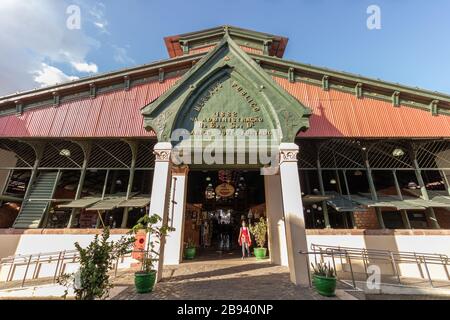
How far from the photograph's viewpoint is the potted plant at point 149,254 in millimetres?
6010

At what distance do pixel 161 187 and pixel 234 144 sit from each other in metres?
3.09

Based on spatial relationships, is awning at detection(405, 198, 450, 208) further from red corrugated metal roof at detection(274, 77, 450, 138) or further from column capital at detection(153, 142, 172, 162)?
column capital at detection(153, 142, 172, 162)

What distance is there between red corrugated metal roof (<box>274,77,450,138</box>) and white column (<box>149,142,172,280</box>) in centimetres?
730

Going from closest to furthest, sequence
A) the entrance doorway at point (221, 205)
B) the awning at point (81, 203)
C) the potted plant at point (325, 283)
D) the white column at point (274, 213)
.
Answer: the potted plant at point (325, 283), the awning at point (81, 203), the white column at point (274, 213), the entrance doorway at point (221, 205)

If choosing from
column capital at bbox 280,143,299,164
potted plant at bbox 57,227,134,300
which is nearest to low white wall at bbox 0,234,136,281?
potted plant at bbox 57,227,134,300

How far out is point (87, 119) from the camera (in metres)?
12.0

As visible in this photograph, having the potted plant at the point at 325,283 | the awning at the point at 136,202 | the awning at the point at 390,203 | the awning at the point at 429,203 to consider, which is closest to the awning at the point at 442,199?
the awning at the point at 429,203

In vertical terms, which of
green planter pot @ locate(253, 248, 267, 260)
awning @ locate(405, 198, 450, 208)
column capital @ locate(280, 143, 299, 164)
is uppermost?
column capital @ locate(280, 143, 299, 164)

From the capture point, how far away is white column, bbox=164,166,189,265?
1032 centimetres

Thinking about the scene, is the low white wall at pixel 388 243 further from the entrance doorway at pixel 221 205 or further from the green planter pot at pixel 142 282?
the green planter pot at pixel 142 282

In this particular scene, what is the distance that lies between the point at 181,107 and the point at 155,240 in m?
4.97

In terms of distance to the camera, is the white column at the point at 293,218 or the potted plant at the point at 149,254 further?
the white column at the point at 293,218

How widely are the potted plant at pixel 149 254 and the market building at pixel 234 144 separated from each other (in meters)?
0.68

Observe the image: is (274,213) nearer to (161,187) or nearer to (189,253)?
(189,253)
